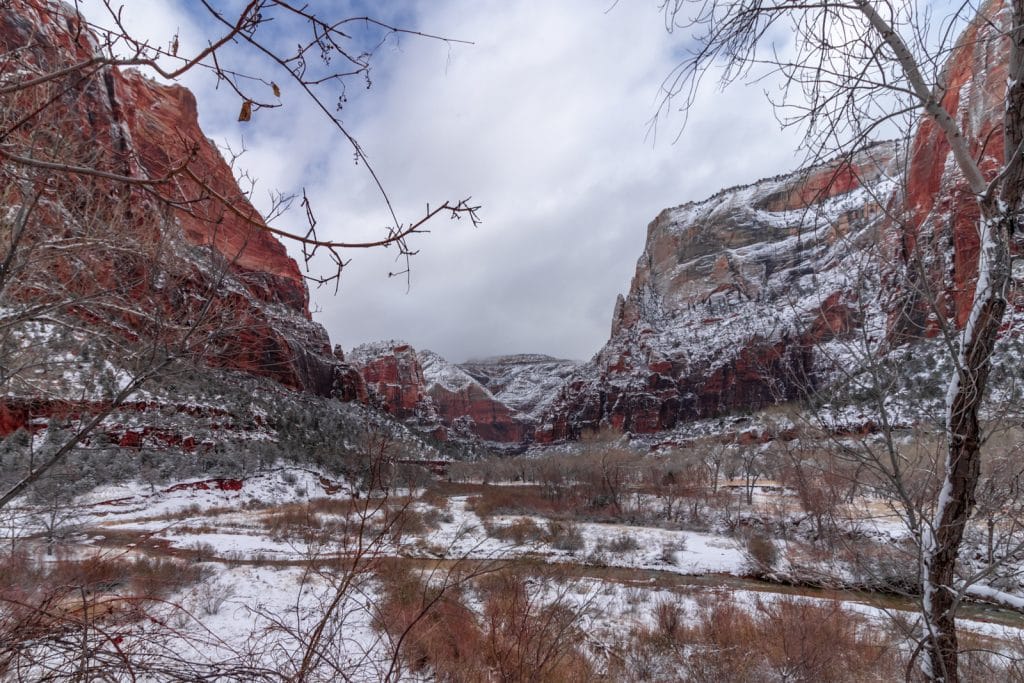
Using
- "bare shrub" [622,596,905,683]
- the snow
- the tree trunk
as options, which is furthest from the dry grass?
the snow

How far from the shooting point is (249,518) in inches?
882

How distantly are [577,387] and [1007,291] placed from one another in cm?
11643

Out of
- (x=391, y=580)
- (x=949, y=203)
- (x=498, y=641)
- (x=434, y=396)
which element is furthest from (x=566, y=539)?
(x=434, y=396)

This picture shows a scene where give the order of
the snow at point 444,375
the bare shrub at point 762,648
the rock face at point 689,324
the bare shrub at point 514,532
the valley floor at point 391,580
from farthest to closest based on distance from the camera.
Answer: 1. the snow at point 444,375
2. the rock face at point 689,324
3. the bare shrub at point 514,532
4. the bare shrub at point 762,648
5. the valley floor at point 391,580

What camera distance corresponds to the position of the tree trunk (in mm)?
1830

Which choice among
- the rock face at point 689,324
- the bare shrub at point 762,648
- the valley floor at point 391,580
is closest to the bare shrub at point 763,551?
the valley floor at point 391,580

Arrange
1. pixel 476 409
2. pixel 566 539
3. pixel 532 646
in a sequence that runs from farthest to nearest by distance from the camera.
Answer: pixel 476 409
pixel 566 539
pixel 532 646

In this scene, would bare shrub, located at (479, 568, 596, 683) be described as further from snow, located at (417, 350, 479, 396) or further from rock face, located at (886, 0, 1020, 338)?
snow, located at (417, 350, 479, 396)

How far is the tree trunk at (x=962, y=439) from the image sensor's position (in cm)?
183

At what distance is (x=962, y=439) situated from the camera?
6.42 feet

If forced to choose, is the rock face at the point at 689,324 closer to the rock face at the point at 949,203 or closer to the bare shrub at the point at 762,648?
the bare shrub at the point at 762,648

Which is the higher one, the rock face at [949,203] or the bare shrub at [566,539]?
the rock face at [949,203]

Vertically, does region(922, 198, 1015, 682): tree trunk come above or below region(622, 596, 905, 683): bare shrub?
above

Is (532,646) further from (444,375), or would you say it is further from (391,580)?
(444,375)
